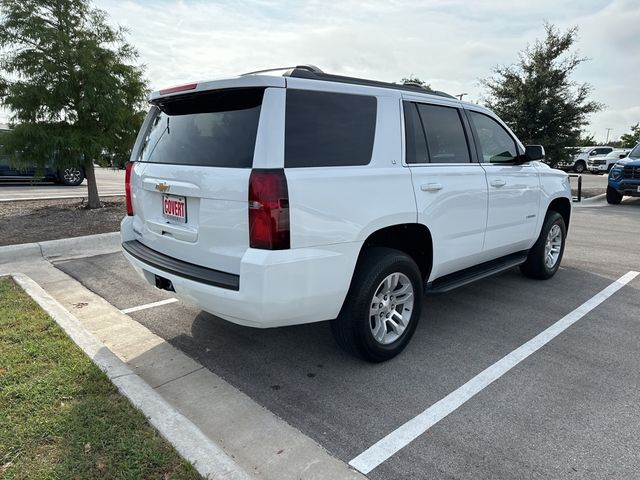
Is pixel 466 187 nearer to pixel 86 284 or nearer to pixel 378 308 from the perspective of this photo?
pixel 378 308

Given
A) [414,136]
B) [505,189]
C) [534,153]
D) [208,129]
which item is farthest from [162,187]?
[534,153]

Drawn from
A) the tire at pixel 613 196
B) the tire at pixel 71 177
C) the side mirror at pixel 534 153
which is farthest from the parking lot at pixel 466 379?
the tire at pixel 71 177

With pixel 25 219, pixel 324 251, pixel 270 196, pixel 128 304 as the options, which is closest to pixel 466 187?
pixel 324 251

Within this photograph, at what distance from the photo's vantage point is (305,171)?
2.72m

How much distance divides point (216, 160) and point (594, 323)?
369 centimetres

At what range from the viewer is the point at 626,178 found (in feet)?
42.2

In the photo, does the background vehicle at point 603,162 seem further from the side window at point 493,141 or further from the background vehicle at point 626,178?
the side window at point 493,141

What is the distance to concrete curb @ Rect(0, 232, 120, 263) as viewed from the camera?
6086 mm

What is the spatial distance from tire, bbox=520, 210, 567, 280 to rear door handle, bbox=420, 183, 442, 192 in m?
2.32

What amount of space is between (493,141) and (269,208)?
2.90m

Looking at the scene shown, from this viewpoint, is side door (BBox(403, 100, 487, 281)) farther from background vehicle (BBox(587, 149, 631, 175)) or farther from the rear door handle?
background vehicle (BBox(587, 149, 631, 175))

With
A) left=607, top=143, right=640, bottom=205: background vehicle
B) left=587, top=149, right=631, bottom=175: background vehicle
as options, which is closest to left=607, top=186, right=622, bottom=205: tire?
left=607, top=143, right=640, bottom=205: background vehicle

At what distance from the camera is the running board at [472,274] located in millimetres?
3816

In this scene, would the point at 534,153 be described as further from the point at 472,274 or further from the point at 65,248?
the point at 65,248
